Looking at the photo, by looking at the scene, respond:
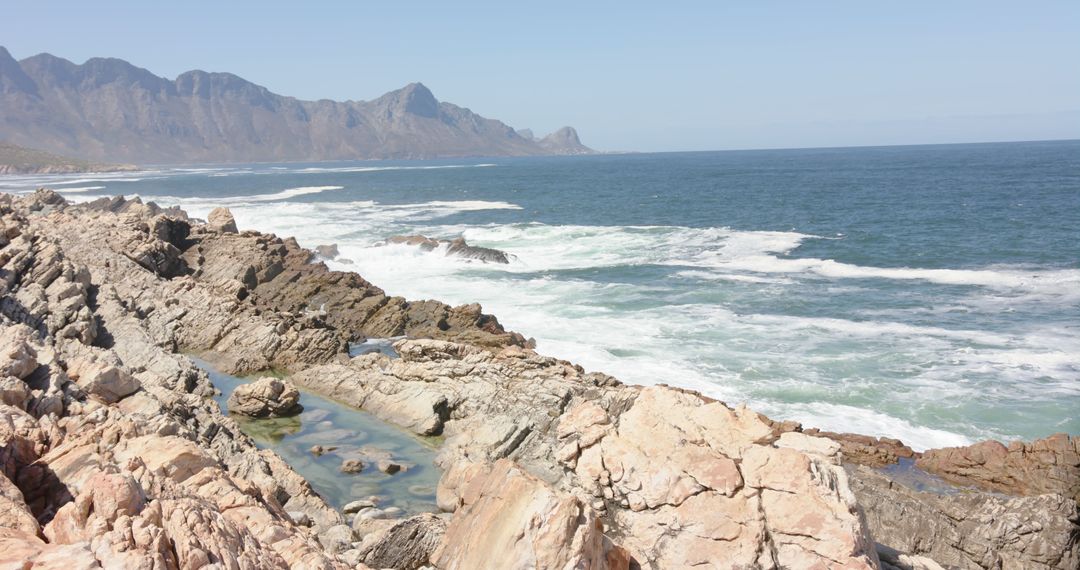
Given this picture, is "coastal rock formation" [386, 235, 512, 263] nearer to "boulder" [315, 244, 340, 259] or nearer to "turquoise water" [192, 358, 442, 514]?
"boulder" [315, 244, 340, 259]

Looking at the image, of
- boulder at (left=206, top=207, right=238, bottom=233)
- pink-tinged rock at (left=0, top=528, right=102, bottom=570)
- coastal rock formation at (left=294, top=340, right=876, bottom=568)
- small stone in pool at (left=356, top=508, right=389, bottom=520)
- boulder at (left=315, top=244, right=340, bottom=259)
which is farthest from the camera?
boulder at (left=315, top=244, right=340, bottom=259)

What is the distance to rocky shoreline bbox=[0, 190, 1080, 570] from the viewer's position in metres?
7.72

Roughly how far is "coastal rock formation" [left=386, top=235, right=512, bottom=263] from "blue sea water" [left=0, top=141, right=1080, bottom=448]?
91cm

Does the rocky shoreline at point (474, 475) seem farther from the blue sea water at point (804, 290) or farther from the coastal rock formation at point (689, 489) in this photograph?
the blue sea water at point (804, 290)

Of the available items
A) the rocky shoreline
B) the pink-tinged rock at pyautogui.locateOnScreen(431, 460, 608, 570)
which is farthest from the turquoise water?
the pink-tinged rock at pyautogui.locateOnScreen(431, 460, 608, 570)

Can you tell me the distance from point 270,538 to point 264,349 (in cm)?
1581

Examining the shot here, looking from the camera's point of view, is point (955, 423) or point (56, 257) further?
point (56, 257)

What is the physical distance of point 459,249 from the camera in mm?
43969

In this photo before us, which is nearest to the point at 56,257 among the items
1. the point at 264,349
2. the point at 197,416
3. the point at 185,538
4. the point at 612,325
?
the point at 264,349

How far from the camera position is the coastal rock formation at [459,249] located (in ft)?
141

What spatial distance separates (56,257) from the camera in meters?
23.5

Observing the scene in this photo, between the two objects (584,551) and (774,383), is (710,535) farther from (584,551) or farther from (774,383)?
(774,383)

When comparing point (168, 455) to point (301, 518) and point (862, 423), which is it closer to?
point (301, 518)

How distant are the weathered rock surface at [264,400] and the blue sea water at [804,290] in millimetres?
8818
